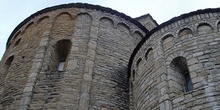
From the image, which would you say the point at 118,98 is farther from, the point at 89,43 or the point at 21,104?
the point at 21,104

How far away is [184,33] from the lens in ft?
30.7

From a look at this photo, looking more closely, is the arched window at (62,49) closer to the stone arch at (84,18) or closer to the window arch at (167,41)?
the stone arch at (84,18)

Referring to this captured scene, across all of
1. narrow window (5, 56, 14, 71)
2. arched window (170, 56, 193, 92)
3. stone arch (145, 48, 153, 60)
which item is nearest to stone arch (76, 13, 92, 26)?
narrow window (5, 56, 14, 71)

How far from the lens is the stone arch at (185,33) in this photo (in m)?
9.21

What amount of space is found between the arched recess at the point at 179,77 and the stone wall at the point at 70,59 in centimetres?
255

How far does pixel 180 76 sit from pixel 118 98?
2.73 m

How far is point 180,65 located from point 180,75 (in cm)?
31

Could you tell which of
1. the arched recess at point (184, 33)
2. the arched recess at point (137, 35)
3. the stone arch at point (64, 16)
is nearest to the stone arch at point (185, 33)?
the arched recess at point (184, 33)

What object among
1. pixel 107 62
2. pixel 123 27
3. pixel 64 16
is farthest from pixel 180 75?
pixel 64 16

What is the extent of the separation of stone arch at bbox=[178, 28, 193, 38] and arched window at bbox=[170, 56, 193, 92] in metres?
0.84

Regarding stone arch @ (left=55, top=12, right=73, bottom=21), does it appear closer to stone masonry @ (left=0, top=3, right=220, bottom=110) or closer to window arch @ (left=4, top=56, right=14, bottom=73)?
stone masonry @ (left=0, top=3, right=220, bottom=110)

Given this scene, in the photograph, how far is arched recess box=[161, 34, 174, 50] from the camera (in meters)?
9.41

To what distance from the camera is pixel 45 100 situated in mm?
9820

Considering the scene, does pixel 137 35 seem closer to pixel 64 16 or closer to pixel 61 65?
pixel 64 16
